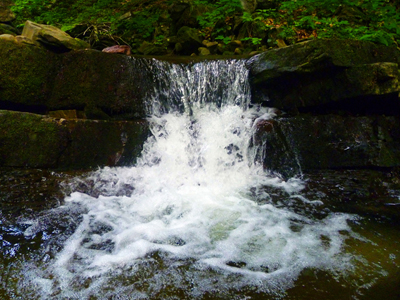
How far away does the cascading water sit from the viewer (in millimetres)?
2037

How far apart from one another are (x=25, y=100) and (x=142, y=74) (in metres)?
1.98

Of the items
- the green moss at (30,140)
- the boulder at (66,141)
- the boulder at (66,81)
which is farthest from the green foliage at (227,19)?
the green moss at (30,140)

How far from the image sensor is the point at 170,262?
2.29 meters

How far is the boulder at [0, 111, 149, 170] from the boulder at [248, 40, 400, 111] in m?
2.44

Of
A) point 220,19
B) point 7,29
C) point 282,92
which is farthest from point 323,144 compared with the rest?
point 7,29

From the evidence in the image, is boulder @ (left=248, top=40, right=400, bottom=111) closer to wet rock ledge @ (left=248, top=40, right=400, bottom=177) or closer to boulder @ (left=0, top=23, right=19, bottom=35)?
wet rock ledge @ (left=248, top=40, right=400, bottom=177)

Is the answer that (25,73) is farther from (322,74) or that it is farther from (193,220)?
(322,74)

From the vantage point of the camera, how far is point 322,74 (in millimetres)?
4777

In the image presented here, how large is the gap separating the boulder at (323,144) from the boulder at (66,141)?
87.5 inches

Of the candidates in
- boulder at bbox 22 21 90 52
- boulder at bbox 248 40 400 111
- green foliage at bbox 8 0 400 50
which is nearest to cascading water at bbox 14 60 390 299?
boulder at bbox 248 40 400 111

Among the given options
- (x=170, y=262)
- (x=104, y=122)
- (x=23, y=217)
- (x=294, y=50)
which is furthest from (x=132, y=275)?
(x=294, y=50)

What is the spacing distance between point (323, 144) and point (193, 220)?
2893 millimetres

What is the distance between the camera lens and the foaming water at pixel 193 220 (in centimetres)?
205

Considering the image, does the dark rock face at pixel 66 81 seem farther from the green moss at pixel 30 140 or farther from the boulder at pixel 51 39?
the green moss at pixel 30 140
